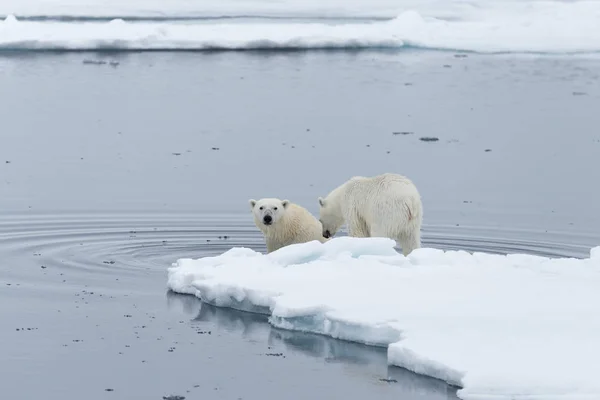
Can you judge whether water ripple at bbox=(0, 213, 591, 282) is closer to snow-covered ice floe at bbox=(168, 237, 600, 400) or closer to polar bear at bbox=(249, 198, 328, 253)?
polar bear at bbox=(249, 198, 328, 253)

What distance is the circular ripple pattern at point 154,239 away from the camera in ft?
30.1

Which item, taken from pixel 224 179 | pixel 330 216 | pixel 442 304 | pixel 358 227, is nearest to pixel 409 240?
pixel 358 227

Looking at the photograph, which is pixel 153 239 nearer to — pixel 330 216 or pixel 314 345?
pixel 330 216

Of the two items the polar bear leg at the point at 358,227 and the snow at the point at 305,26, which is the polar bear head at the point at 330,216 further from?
the snow at the point at 305,26

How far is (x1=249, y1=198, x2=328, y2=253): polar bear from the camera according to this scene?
9227mm

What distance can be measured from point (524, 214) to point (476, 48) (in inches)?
566

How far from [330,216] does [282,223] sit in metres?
0.52

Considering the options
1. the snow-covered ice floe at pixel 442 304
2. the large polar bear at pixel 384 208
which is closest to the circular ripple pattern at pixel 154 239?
the snow-covered ice floe at pixel 442 304

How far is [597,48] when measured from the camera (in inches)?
979

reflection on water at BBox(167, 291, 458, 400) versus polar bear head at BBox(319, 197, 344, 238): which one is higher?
polar bear head at BBox(319, 197, 344, 238)

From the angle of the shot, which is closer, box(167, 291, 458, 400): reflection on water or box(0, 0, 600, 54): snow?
box(167, 291, 458, 400): reflection on water

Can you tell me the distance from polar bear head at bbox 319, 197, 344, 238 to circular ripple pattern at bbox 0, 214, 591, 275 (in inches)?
22.2

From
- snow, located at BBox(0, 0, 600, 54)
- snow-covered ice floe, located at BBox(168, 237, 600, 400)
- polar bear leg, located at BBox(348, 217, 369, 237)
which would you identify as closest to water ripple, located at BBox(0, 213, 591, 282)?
snow-covered ice floe, located at BBox(168, 237, 600, 400)

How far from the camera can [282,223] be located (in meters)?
9.30
